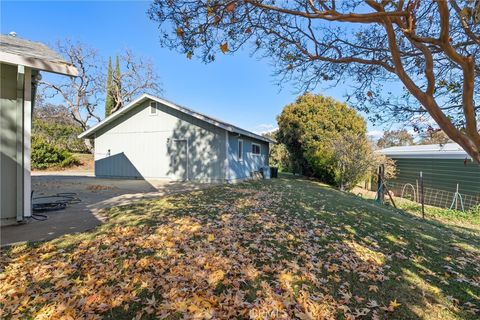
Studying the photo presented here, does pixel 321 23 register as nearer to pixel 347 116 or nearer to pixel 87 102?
pixel 347 116

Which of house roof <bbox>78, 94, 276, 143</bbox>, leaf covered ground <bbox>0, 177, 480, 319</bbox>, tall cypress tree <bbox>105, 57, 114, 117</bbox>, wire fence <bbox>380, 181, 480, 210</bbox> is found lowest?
wire fence <bbox>380, 181, 480, 210</bbox>

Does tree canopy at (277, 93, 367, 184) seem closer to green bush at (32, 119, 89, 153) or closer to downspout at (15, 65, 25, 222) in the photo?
downspout at (15, 65, 25, 222)

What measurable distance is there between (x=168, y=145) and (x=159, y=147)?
0.60 meters

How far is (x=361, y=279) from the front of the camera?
3490 millimetres

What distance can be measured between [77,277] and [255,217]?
3644 mm

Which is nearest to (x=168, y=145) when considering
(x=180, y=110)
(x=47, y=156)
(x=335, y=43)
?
(x=180, y=110)

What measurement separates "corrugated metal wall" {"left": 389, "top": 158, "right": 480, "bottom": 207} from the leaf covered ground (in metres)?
9.09

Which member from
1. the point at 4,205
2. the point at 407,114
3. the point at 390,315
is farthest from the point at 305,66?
the point at 4,205

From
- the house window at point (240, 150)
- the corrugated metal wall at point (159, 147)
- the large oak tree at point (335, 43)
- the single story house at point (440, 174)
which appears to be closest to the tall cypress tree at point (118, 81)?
the corrugated metal wall at point (159, 147)

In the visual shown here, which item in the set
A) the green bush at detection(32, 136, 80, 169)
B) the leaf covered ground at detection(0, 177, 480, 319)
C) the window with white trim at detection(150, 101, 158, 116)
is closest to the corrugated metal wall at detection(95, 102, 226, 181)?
the window with white trim at detection(150, 101, 158, 116)

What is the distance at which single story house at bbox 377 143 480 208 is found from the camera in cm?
1253

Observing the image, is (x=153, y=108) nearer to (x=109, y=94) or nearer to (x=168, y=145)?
(x=168, y=145)

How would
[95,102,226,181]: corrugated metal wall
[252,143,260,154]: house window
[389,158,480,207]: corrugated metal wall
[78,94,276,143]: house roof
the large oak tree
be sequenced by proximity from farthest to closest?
[252,143,260,154]: house window
[95,102,226,181]: corrugated metal wall
[78,94,276,143]: house roof
[389,158,480,207]: corrugated metal wall
the large oak tree

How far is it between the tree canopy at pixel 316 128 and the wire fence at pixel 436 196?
421 cm
